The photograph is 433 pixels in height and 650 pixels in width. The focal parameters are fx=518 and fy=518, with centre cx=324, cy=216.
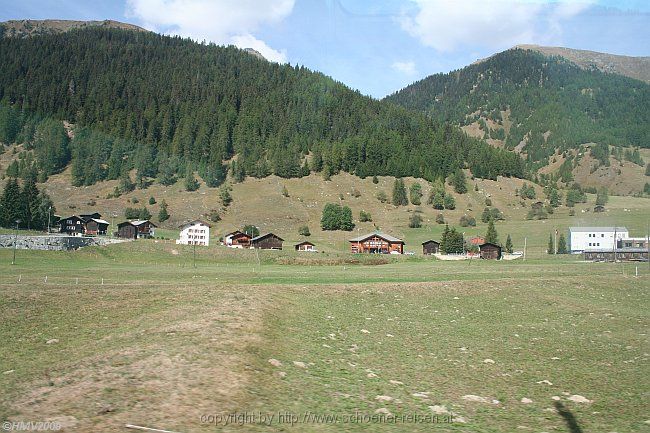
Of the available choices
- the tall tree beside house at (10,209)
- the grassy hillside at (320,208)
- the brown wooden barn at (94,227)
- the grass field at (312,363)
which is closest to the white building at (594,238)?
the grassy hillside at (320,208)

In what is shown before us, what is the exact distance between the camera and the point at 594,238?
116m

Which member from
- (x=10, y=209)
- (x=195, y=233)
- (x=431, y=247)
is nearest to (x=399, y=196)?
(x=431, y=247)

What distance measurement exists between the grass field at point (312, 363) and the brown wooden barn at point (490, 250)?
89.9 meters

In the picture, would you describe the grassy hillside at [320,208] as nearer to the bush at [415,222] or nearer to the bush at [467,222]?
the bush at [415,222]

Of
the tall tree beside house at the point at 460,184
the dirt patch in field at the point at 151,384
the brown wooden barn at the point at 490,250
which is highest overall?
the tall tree beside house at the point at 460,184

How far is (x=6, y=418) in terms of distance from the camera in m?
9.07

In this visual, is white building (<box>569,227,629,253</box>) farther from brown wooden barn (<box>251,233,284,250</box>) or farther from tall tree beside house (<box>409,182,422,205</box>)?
brown wooden barn (<box>251,233,284,250</box>)

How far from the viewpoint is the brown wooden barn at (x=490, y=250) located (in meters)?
115

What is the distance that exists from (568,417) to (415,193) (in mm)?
174923

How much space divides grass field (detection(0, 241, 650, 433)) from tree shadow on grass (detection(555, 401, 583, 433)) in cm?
5

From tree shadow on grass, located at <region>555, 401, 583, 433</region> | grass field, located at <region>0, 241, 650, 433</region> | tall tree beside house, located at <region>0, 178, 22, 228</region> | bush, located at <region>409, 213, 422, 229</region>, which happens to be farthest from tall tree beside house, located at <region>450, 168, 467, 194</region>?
tree shadow on grass, located at <region>555, 401, 583, 433</region>

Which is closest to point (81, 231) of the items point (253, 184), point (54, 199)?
point (54, 199)

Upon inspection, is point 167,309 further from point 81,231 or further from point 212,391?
point 81,231

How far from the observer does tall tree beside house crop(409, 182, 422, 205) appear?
591 ft
